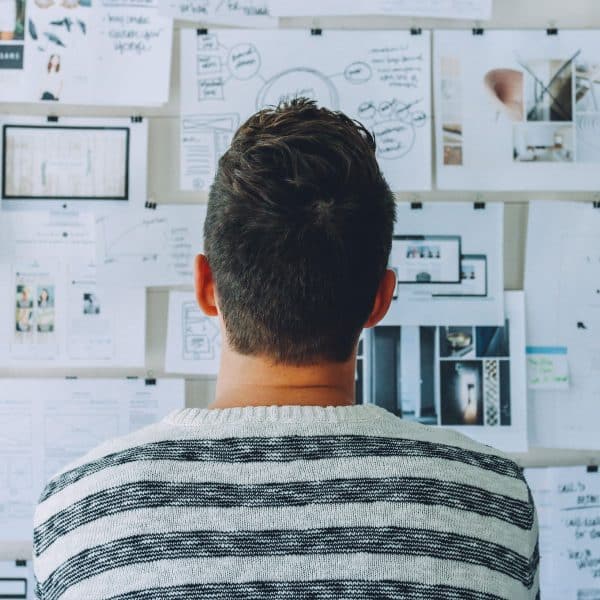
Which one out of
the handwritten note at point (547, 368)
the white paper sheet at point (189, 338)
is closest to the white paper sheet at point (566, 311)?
the handwritten note at point (547, 368)

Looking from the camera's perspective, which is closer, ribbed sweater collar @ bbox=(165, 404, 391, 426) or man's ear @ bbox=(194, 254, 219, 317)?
ribbed sweater collar @ bbox=(165, 404, 391, 426)

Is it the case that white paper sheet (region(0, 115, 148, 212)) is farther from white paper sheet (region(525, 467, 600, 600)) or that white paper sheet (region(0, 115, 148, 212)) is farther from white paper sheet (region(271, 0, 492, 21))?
white paper sheet (region(525, 467, 600, 600))

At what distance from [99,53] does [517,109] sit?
0.85 m

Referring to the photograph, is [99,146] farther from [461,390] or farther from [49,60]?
[461,390]

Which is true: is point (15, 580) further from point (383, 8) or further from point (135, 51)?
point (383, 8)

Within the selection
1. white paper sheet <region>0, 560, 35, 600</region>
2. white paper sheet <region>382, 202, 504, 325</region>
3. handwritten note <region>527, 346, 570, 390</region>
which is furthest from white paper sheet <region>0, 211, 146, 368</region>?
handwritten note <region>527, 346, 570, 390</region>

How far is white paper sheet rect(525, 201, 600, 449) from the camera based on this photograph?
4.49ft

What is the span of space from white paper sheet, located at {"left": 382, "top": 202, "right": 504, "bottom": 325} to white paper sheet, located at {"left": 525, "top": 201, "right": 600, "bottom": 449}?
8 cm

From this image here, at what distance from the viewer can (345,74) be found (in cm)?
136

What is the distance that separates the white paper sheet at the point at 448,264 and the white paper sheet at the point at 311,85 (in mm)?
87

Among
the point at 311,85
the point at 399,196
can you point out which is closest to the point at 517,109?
the point at 399,196

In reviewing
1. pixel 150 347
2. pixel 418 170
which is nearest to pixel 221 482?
pixel 150 347

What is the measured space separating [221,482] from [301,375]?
0.14m

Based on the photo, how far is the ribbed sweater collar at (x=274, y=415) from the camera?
599mm
